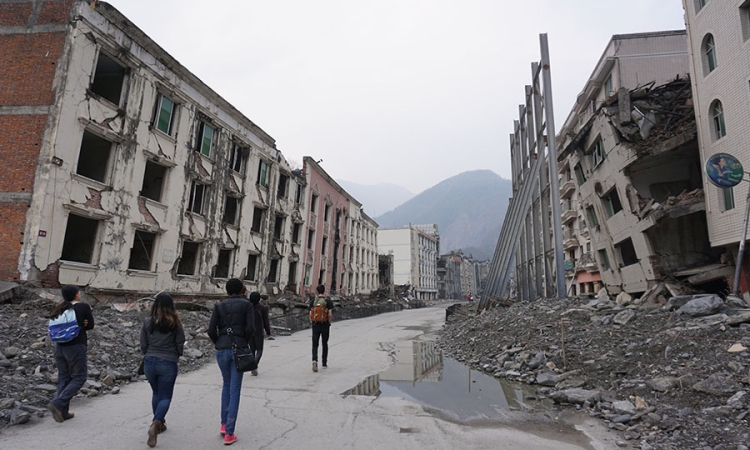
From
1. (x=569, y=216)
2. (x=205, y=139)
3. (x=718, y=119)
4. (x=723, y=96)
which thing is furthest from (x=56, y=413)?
(x=569, y=216)

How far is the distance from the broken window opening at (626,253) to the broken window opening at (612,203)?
153cm

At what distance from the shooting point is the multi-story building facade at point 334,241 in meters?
30.8

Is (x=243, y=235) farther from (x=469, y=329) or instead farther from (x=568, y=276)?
(x=568, y=276)

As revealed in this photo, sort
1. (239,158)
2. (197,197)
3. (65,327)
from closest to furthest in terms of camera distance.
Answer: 1. (65,327)
2. (197,197)
3. (239,158)

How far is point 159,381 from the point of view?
14.4 ft

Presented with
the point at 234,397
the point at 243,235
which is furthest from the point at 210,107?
the point at 234,397

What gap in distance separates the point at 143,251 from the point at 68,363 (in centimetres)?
1286

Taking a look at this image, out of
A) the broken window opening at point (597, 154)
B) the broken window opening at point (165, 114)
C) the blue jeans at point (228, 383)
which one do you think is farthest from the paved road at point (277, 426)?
the broken window opening at point (597, 154)

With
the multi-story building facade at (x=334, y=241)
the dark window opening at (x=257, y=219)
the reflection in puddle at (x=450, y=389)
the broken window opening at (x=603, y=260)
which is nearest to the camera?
the reflection in puddle at (x=450, y=389)

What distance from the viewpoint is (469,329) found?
14.1 metres

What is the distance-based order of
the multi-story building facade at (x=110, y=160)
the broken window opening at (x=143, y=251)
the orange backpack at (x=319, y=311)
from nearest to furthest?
1. the orange backpack at (x=319, y=311)
2. the multi-story building facade at (x=110, y=160)
3. the broken window opening at (x=143, y=251)

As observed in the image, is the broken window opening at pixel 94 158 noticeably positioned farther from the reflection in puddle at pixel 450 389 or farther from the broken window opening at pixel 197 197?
the reflection in puddle at pixel 450 389

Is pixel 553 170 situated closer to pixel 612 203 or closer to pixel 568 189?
pixel 612 203

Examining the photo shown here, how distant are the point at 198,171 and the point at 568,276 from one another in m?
36.8
